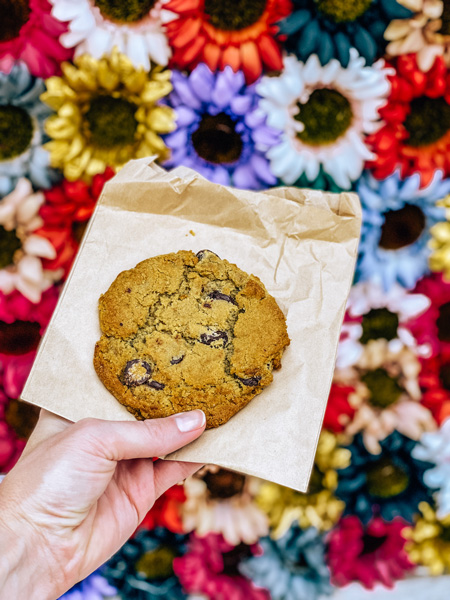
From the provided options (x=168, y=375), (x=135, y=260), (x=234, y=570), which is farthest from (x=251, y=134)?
(x=234, y=570)

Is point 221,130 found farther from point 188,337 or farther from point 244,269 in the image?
point 188,337

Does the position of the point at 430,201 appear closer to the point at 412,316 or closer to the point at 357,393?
the point at 412,316

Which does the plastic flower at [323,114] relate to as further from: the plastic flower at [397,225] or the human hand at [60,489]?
the human hand at [60,489]

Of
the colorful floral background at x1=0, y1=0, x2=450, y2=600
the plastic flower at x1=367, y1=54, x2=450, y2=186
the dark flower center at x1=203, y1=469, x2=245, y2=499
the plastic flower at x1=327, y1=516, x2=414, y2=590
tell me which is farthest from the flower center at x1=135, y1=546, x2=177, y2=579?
the plastic flower at x1=367, y1=54, x2=450, y2=186

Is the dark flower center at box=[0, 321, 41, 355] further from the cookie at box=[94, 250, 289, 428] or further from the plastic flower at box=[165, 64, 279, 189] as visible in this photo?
the plastic flower at box=[165, 64, 279, 189]

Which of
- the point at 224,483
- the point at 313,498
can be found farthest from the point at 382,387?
the point at 224,483

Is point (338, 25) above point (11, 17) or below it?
below

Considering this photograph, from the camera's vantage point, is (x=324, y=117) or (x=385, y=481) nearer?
(x=324, y=117)
